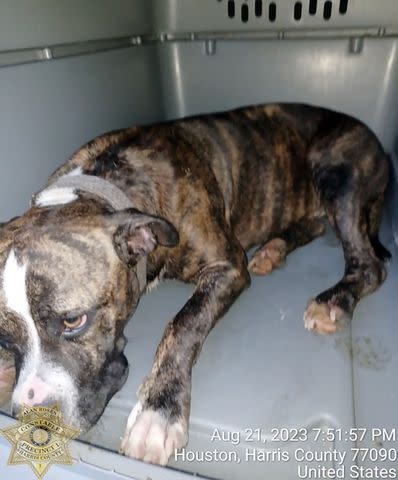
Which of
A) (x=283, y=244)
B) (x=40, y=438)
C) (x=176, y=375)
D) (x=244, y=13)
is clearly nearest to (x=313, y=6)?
(x=244, y=13)

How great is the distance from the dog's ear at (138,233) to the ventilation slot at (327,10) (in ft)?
6.58

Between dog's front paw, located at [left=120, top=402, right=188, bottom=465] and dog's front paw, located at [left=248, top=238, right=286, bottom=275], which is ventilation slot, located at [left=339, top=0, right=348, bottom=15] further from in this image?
dog's front paw, located at [left=120, top=402, right=188, bottom=465]

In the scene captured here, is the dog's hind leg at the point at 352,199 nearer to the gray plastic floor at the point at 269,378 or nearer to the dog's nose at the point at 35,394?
the gray plastic floor at the point at 269,378

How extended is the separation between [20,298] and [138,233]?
0.46m

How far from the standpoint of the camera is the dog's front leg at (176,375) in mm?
1522

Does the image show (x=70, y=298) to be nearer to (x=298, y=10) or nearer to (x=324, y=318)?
(x=324, y=318)

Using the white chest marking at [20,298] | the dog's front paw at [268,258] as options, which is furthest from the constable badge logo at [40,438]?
the dog's front paw at [268,258]

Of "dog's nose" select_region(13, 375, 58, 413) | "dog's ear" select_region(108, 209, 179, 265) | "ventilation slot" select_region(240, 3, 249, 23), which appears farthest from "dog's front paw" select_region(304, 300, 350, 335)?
"ventilation slot" select_region(240, 3, 249, 23)

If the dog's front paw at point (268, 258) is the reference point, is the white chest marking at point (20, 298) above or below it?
above

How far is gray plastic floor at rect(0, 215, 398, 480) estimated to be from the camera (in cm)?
155

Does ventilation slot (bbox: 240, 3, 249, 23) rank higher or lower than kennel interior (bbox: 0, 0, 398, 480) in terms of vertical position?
higher

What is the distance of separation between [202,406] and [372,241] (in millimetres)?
1336

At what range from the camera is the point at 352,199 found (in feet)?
8.07

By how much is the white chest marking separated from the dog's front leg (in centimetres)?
→ 41
